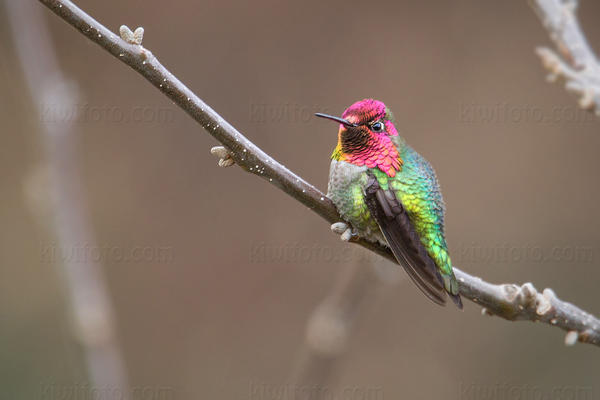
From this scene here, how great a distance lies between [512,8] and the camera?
671cm

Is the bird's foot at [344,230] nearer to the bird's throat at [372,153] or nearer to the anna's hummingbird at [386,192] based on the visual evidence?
the anna's hummingbird at [386,192]

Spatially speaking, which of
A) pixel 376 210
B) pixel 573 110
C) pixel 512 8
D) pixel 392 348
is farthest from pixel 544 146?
pixel 376 210

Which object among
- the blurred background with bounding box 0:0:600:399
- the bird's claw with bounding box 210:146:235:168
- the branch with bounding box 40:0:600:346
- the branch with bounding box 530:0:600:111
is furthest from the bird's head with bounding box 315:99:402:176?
the blurred background with bounding box 0:0:600:399

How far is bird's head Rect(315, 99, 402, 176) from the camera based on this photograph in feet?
9.82

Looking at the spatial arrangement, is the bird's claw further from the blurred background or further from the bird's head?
the blurred background

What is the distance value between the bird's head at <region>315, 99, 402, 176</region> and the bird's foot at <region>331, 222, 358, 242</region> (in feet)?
1.45

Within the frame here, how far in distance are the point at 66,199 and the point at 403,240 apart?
1430 mm

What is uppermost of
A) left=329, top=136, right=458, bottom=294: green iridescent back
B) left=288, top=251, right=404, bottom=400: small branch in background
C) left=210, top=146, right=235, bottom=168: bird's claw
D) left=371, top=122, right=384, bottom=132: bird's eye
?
left=371, top=122, right=384, bottom=132: bird's eye

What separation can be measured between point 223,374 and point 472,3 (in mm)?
4659

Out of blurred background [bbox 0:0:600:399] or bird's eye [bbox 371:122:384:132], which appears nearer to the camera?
bird's eye [bbox 371:122:384:132]

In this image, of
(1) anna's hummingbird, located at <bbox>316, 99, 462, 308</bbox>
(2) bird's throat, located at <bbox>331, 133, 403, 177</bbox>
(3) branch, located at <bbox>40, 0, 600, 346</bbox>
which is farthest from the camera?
(2) bird's throat, located at <bbox>331, 133, 403, 177</bbox>

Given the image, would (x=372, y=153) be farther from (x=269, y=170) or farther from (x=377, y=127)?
(x=269, y=170)

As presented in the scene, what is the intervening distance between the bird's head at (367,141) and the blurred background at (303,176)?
3.39 m

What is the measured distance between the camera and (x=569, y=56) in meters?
1.76
